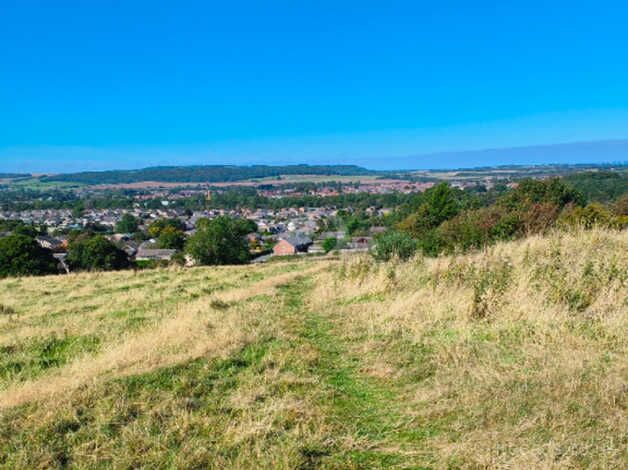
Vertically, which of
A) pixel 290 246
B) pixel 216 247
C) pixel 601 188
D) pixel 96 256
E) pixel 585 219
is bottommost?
pixel 290 246

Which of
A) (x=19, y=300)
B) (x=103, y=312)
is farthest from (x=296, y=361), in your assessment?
(x=19, y=300)

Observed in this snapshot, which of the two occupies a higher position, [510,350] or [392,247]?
[510,350]

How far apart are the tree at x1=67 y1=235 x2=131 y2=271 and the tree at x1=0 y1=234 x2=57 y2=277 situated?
534cm

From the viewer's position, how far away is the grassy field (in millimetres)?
3568

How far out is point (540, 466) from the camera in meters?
3.10

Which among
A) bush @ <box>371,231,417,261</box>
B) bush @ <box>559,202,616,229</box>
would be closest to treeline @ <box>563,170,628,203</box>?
bush @ <box>559,202,616,229</box>

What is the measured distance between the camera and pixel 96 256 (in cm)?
4347

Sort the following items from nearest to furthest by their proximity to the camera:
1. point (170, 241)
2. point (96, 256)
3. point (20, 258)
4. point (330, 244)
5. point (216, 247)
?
point (20, 258), point (96, 256), point (216, 247), point (330, 244), point (170, 241)

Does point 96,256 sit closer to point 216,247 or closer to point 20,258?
point 20,258

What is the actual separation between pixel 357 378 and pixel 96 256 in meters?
43.9

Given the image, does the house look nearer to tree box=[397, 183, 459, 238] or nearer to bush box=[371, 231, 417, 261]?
tree box=[397, 183, 459, 238]

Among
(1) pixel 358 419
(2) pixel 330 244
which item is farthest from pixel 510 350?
(2) pixel 330 244

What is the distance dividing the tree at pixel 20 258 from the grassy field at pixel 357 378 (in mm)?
30958

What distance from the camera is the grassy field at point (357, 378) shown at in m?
3.57
